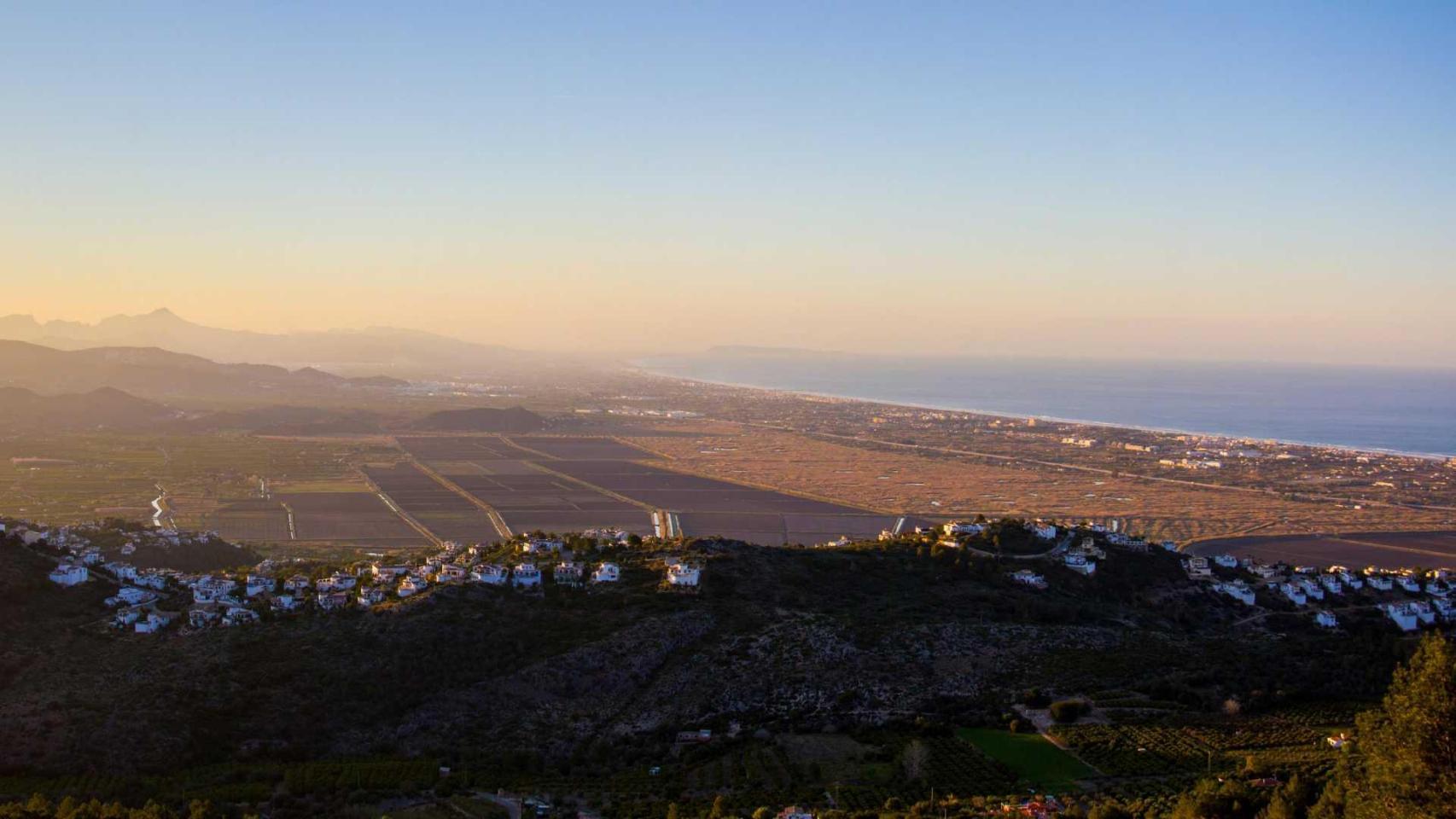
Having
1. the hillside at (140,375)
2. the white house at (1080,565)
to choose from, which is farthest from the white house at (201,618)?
the hillside at (140,375)

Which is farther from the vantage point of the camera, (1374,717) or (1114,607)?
(1114,607)

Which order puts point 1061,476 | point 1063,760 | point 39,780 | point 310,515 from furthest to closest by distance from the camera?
point 1061,476, point 310,515, point 1063,760, point 39,780

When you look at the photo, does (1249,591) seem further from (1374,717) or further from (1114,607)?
(1374,717)

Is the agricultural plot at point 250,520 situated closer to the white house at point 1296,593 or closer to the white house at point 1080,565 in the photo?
the white house at point 1080,565

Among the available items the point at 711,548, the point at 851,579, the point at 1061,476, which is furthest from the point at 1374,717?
the point at 1061,476

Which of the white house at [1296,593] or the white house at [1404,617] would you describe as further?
the white house at [1296,593]

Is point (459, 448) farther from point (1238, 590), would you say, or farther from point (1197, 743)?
point (1197, 743)
